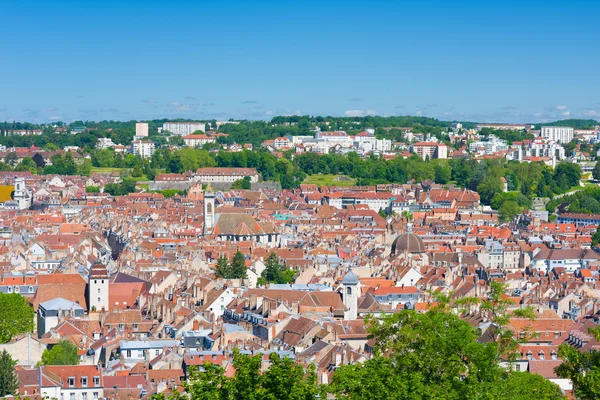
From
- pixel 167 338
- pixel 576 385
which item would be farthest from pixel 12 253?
pixel 576 385

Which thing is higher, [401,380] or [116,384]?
[401,380]

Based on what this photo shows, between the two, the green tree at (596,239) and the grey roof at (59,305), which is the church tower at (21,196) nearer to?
the green tree at (596,239)

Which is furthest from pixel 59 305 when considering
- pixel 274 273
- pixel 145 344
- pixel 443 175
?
pixel 443 175

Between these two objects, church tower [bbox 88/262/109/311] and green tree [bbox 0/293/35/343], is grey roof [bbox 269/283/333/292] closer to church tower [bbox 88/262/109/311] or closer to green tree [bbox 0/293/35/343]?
church tower [bbox 88/262/109/311]

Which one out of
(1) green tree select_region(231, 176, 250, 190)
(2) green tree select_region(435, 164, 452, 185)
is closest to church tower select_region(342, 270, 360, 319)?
(1) green tree select_region(231, 176, 250, 190)

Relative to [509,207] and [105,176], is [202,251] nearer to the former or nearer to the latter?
[509,207]

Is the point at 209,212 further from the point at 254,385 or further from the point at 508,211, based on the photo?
the point at 254,385

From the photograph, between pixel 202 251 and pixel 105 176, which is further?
pixel 105 176
